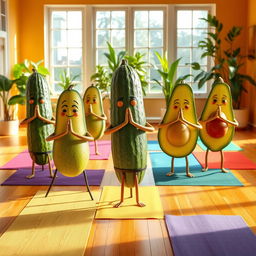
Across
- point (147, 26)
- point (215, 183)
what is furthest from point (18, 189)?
Answer: point (147, 26)

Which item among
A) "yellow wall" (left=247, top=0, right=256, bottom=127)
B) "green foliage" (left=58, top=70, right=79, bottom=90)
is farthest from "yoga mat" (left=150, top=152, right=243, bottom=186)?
"green foliage" (left=58, top=70, right=79, bottom=90)

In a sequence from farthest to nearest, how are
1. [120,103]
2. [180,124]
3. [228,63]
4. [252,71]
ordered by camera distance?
[252,71] → [228,63] → [180,124] → [120,103]

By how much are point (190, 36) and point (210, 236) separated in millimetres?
6161

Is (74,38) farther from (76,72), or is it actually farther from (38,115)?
(38,115)

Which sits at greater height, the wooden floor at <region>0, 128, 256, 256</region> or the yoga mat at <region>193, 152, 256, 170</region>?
the yoga mat at <region>193, 152, 256, 170</region>

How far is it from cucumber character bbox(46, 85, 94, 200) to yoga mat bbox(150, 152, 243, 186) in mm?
877

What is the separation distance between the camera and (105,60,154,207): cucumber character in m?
2.57

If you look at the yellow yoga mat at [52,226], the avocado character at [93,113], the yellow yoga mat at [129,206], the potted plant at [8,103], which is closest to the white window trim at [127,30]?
the potted plant at [8,103]

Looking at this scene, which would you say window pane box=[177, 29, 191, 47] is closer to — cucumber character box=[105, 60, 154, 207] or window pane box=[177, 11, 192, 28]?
window pane box=[177, 11, 192, 28]

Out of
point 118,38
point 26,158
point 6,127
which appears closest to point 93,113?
point 26,158

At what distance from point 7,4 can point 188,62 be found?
142 inches

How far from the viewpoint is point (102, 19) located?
7770 mm

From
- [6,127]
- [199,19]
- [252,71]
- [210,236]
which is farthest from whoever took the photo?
[199,19]

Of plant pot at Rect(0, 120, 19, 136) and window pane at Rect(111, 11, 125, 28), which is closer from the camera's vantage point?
plant pot at Rect(0, 120, 19, 136)
